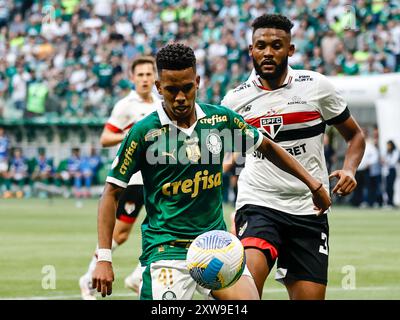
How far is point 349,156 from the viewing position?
8.02m

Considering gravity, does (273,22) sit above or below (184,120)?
above

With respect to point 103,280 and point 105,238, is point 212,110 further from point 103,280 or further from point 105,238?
point 103,280

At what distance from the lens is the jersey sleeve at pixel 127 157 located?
6.58 metres

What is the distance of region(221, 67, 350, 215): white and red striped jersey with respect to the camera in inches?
314

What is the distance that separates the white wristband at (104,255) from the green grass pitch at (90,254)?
4.95m

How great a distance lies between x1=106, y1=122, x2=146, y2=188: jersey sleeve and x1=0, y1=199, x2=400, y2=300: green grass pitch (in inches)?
194

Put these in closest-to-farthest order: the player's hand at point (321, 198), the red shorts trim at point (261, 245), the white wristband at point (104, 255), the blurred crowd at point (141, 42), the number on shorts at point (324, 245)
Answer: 1. the white wristband at point (104, 255)
2. the player's hand at point (321, 198)
3. the red shorts trim at point (261, 245)
4. the number on shorts at point (324, 245)
5. the blurred crowd at point (141, 42)

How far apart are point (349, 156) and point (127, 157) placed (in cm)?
217

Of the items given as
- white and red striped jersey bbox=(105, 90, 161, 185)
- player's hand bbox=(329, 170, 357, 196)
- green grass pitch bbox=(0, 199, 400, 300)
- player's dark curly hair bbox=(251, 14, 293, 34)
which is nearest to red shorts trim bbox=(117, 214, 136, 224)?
green grass pitch bbox=(0, 199, 400, 300)

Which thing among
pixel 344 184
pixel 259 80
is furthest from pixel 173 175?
pixel 259 80

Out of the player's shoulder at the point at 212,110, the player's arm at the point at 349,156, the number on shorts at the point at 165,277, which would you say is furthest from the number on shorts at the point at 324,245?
the number on shorts at the point at 165,277
